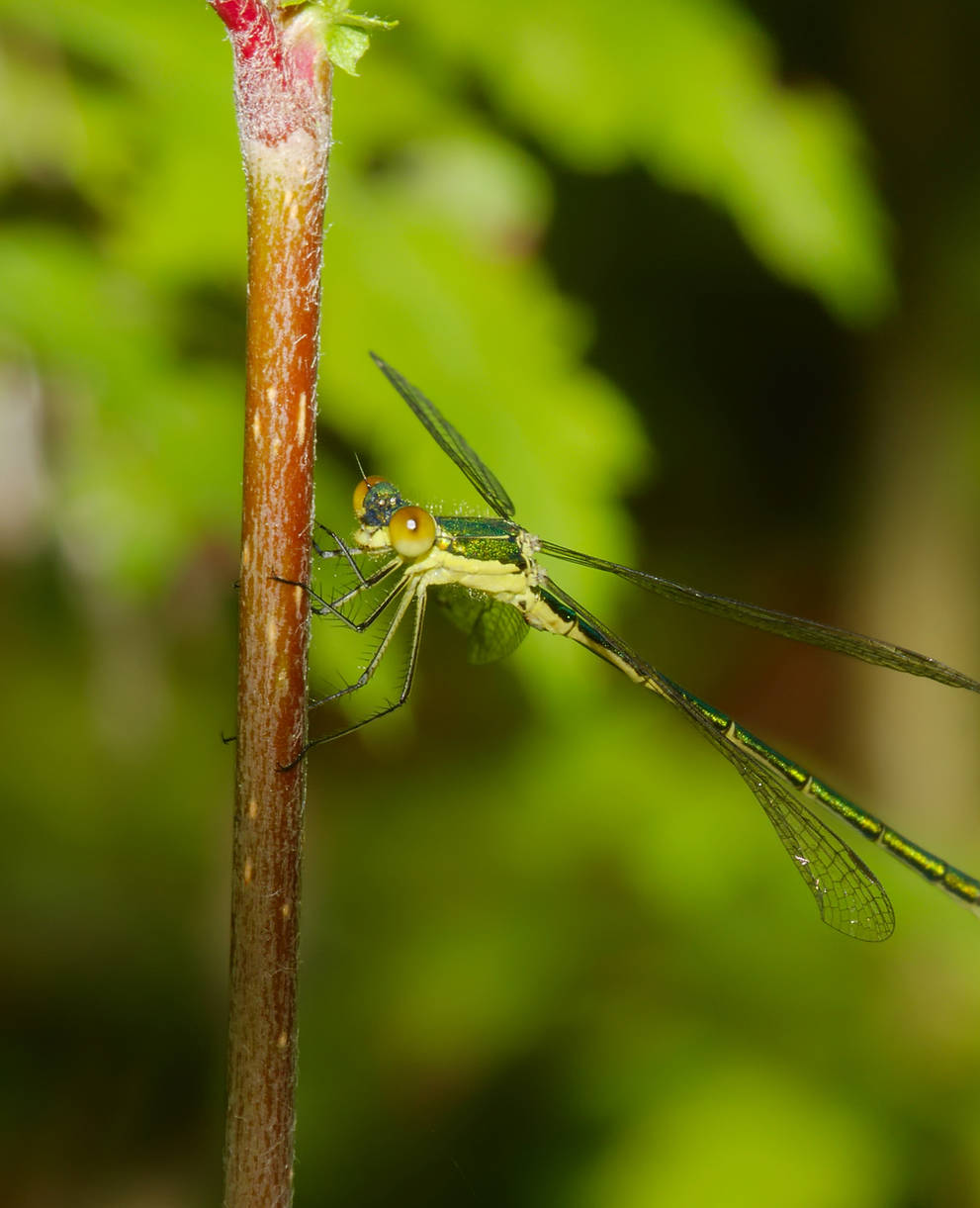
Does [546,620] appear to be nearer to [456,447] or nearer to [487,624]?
[487,624]

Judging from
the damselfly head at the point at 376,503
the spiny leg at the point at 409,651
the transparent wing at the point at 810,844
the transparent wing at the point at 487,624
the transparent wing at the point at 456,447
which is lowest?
the transparent wing at the point at 810,844

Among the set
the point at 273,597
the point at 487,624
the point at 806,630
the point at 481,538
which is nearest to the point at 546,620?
the point at 487,624

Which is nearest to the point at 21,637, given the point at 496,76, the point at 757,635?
the point at 757,635

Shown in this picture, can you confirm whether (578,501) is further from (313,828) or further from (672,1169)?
(313,828)

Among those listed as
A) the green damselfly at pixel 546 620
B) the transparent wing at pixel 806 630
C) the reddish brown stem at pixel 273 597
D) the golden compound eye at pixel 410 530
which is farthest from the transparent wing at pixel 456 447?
the reddish brown stem at pixel 273 597

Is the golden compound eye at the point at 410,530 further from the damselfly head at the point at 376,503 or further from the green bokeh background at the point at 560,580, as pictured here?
the green bokeh background at the point at 560,580

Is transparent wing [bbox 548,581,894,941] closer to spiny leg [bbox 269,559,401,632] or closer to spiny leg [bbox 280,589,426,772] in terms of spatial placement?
spiny leg [bbox 280,589,426,772]

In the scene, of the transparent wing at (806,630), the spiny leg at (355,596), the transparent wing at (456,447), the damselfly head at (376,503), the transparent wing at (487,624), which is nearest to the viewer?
the spiny leg at (355,596)
